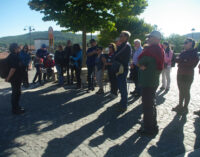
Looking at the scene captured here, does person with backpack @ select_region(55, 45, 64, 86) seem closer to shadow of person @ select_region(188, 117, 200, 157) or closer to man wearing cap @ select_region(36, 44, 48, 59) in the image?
man wearing cap @ select_region(36, 44, 48, 59)

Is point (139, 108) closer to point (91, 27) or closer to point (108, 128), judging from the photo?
point (108, 128)

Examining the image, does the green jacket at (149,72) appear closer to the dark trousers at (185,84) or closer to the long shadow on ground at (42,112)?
the dark trousers at (185,84)

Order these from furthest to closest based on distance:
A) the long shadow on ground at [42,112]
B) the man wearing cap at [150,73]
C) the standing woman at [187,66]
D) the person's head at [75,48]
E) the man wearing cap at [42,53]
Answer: the man wearing cap at [42,53]
the person's head at [75,48]
the standing woman at [187,66]
the long shadow on ground at [42,112]
the man wearing cap at [150,73]

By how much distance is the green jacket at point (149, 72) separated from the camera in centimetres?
380

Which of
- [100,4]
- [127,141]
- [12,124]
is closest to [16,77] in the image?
[12,124]

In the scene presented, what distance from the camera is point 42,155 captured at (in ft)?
10.6

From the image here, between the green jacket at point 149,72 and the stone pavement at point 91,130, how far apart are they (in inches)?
42.4

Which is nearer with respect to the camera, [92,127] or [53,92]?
[92,127]

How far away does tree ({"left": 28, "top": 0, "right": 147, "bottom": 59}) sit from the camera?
361 inches

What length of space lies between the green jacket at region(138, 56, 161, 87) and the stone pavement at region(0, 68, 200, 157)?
1.08 meters

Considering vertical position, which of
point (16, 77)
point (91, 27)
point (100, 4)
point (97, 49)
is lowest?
point (16, 77)

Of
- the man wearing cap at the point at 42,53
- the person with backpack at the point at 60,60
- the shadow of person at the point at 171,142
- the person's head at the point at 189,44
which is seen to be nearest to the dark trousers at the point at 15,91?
the shadow of person at the point at 171,142

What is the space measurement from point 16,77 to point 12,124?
47.4 inches

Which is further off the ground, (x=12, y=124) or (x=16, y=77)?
(x=16, y=77)
